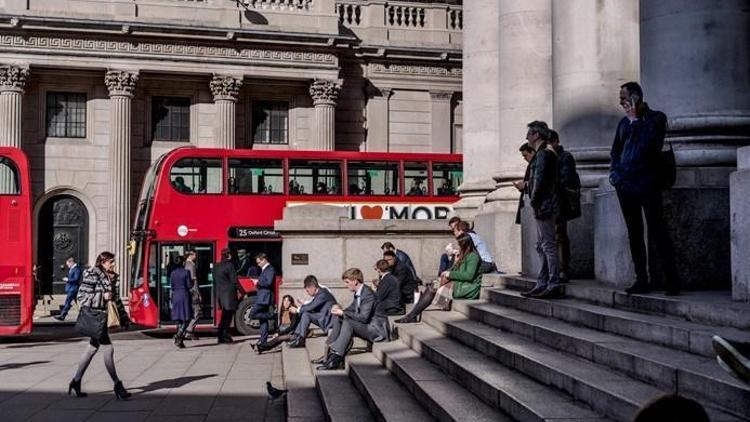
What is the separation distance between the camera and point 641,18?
789 centimetres

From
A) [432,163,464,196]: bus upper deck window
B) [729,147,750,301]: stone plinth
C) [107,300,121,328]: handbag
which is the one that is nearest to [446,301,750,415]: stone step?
[729,147,750,301]: stone plinth

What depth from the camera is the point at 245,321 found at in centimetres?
1900

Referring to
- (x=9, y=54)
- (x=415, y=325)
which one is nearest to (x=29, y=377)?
(x=415, y=325)

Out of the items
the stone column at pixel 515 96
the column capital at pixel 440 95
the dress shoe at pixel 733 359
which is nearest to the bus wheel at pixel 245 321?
the stone column at pixel 515 96

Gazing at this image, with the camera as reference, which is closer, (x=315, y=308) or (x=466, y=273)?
(x=466, y=273)

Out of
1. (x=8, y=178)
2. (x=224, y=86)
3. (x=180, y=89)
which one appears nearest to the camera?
(x=8, y=178)

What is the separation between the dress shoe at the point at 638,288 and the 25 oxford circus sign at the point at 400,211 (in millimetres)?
13931

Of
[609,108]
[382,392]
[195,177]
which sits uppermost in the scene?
[609,108]

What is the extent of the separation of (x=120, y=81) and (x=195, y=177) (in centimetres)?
1193

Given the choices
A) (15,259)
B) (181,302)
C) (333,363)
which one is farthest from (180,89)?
(333,363)

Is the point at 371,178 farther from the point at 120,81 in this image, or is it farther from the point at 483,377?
the point at 483,377

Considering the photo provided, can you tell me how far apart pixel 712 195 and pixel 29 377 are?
1013 cm

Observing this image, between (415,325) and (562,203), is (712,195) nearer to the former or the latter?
(562,203)

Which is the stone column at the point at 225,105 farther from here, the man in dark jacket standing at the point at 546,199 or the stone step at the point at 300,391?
the man in dark jacket standing at the point at 546,199
